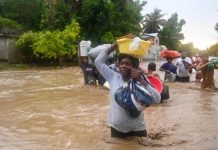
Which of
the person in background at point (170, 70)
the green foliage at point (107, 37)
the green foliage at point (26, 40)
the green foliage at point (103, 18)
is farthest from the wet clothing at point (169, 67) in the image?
the green foliage at point (103, 18)

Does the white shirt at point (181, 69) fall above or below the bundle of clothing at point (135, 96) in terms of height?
below

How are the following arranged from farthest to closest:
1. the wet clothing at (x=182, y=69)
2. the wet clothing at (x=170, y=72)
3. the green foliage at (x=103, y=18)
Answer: the green foliage at (x=103, y=18)
the wet clothing at (x=182, y=69)
the wet clothing at (x=170, y=72)

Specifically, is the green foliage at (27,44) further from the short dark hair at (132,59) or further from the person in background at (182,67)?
the short dark hair at (132,59)

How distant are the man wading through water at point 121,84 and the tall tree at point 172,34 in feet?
229

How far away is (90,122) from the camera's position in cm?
750

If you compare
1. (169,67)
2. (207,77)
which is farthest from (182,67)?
(207,77)

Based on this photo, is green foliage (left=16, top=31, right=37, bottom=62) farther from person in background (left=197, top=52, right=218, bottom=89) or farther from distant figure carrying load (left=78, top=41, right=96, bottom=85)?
person in background (left=197, top=52, right=218, bottom=89)

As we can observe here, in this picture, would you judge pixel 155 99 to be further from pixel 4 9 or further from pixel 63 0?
pixel 4 9

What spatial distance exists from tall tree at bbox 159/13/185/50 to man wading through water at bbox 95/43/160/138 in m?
69.8

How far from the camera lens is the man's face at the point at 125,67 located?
15.2ft

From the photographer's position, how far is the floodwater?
5551 millimetres

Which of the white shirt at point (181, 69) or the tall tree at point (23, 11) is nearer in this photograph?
the white shirt at point (181, 69)

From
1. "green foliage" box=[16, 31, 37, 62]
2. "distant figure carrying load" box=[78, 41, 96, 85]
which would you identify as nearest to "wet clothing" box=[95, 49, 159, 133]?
"distant figure carrying load" box=[78, 41, 96, 85]

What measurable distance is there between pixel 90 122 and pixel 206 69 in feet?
18.4
